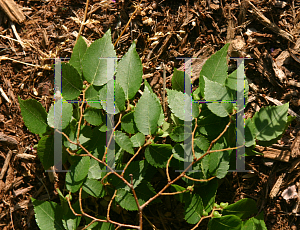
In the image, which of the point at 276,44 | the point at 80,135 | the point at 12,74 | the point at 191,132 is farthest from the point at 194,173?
the point at 12,74

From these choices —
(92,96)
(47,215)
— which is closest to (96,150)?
(92,96)

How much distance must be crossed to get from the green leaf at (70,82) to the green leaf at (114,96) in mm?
95

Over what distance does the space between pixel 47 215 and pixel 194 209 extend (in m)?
0.60

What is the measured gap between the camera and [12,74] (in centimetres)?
145

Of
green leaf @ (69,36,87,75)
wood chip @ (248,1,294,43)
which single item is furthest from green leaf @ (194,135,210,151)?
wood chip @ (248,1,294,43)

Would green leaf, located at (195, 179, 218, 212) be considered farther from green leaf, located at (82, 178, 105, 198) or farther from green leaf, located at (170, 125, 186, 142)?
green leaf, located at (82, 178, 105, 198)

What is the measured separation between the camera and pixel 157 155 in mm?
1091

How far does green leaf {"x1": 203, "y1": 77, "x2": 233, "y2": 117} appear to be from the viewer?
104cm

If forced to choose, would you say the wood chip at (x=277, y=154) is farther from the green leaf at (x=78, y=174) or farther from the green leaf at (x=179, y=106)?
the green leaf at (x=78, y=174)

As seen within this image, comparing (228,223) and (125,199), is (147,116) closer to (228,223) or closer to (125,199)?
(125,199)

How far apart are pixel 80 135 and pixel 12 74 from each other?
0.61 metres

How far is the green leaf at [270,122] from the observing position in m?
1.07

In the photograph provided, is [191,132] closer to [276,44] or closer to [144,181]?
[144,181]

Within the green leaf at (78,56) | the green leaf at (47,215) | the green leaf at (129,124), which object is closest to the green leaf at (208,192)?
the green leaf at (129,124)
